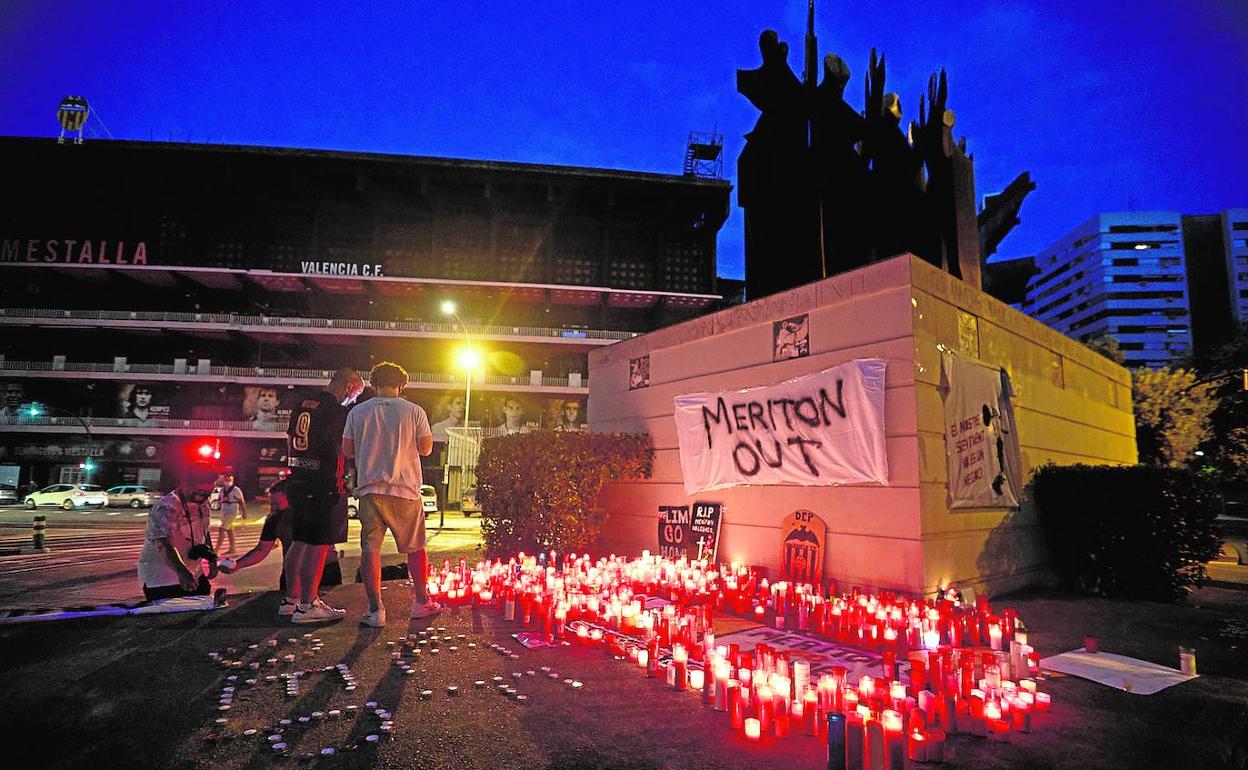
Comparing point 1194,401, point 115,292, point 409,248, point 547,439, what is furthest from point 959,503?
point 115,292

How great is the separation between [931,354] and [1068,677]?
11.9 feet

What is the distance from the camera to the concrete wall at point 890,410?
6.70 m

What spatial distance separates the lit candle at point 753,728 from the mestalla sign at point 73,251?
172ft

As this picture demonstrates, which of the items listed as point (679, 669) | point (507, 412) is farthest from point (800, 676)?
point (507, 412)

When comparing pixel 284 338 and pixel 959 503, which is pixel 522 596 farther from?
pixel 284 338

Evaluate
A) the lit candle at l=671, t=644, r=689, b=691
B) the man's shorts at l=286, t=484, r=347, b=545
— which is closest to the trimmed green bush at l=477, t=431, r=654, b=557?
the man's shorts at l=286, t=484, r=347, b=545

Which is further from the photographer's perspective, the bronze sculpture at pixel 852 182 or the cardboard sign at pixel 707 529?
the bronze sculpture at pixel 852 182

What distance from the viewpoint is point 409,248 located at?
140 feet

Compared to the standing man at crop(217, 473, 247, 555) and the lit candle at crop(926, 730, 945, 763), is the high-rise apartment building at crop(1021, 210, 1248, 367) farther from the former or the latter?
the lit candle at crop(926, 730, 945, 763)

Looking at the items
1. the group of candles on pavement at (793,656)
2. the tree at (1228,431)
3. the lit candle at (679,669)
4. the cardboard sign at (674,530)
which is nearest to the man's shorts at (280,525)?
the group of candles on pavement at (793,656)

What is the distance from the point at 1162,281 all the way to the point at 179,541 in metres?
145

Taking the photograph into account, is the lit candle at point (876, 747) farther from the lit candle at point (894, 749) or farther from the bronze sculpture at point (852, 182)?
the bronze sculpture at point (852, 182)

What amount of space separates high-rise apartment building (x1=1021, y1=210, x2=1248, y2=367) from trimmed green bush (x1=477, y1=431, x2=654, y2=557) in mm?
114676

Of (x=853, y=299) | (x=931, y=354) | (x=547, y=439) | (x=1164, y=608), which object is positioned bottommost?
(x=1164, y=608)
